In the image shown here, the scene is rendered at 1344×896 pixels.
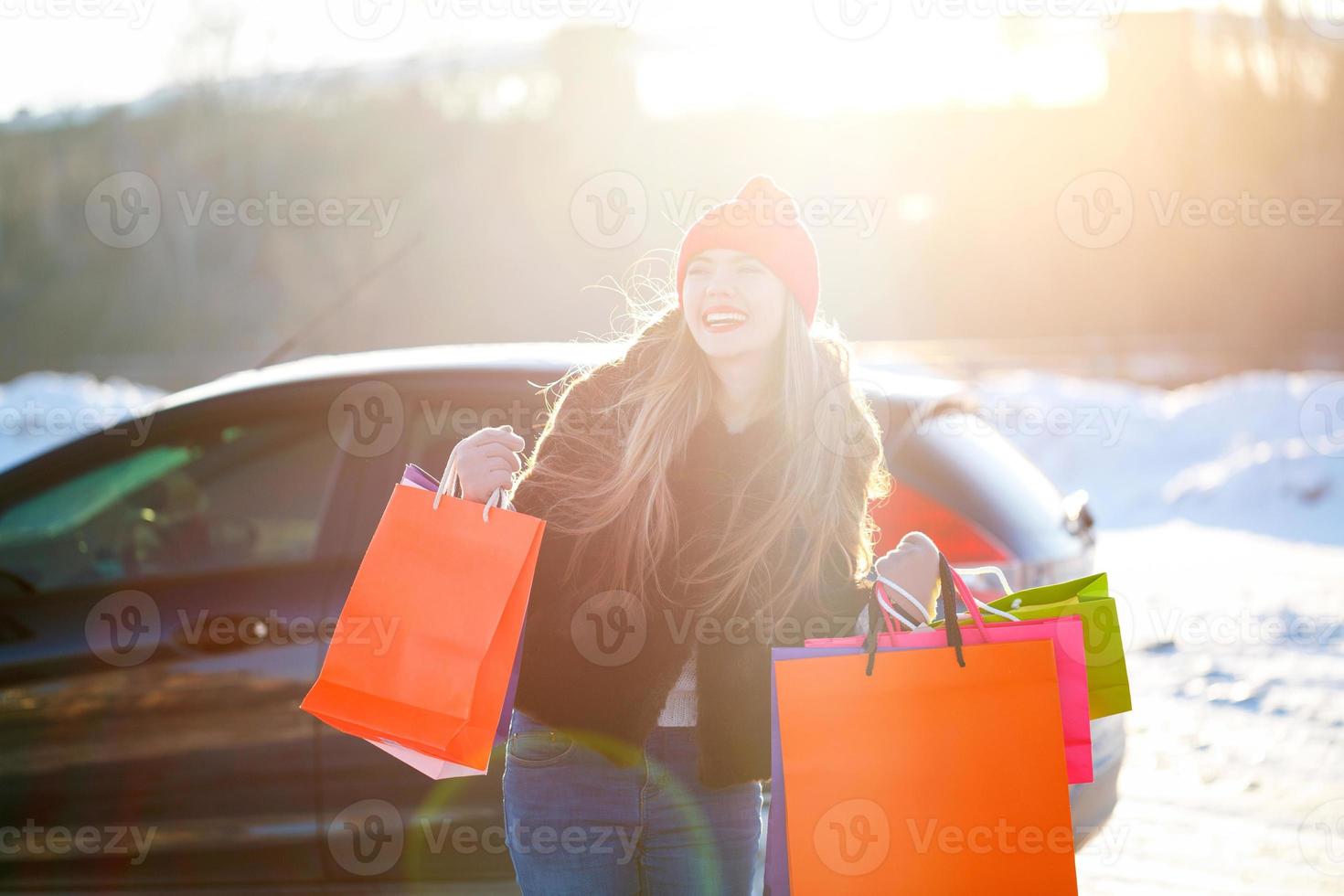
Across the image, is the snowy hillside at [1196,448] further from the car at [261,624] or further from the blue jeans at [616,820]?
the blue jeans at [616,820]

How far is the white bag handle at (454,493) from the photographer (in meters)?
2.19

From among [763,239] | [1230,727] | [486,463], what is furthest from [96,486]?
[1230,727]

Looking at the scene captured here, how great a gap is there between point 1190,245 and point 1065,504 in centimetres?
3571

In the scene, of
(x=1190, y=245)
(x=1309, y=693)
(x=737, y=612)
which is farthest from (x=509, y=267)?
(x=737, y=612)

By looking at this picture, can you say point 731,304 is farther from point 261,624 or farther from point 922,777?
point 261,624

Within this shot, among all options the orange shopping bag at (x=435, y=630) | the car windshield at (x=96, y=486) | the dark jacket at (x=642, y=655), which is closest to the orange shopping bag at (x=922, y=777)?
the dark jacket at (x=642, y=655)

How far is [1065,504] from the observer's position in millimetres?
3674

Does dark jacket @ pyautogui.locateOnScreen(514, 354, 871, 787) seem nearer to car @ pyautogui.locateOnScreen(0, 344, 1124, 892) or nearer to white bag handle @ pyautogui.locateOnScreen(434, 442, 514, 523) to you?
white bag handle @ pyautogui.locateOnScreen(434, 442, 514, 523)

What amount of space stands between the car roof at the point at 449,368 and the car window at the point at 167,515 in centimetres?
13

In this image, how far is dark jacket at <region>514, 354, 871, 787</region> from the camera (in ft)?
7.42

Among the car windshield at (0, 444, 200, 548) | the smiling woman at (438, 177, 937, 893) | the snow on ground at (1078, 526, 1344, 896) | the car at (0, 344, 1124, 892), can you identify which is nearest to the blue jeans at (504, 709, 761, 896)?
the smiling woman at (438, 177, 937, 893)

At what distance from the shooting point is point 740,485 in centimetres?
239

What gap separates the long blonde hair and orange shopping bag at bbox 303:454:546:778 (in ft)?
0.61

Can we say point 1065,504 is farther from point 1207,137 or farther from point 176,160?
point 176,160
